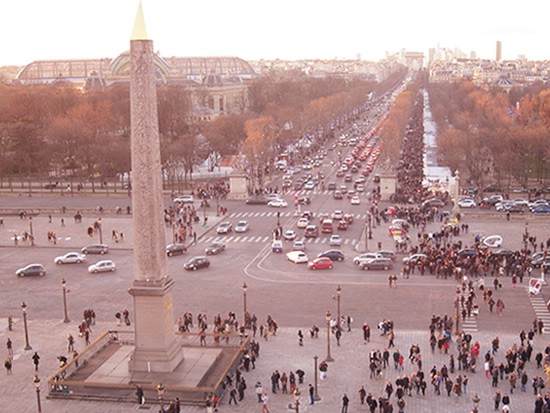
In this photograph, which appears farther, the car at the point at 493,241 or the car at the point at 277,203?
the car at the point at 277,203

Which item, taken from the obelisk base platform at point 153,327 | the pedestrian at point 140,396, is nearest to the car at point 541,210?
the obelisk base platform at point 153,327

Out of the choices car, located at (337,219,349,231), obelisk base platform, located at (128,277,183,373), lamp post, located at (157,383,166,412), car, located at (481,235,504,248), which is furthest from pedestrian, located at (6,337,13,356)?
car, located at (481,235,504,248)

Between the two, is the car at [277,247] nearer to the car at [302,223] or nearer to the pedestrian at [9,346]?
the car at [302,223]

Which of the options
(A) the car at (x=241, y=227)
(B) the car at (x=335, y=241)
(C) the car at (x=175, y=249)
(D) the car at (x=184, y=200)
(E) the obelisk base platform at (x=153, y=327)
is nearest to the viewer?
(E) the obelisk base platform at (x=153, y=327)

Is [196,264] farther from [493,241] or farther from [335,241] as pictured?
[493,241]

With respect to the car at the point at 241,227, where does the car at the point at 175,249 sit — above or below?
below

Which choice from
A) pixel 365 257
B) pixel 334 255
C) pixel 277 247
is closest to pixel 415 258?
pixel 365 257
